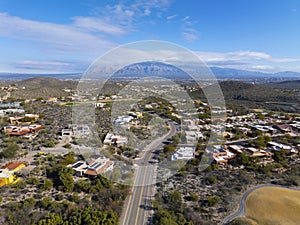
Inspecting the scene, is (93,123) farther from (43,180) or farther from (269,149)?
(269,149)

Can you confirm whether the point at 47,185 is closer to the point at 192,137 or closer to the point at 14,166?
the point at 14,166

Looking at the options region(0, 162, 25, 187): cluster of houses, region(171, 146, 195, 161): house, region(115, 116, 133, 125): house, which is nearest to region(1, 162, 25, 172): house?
region(0, 162, 25, 187): cluster of houses

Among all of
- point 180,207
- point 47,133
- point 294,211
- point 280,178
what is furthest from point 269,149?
point 47,133

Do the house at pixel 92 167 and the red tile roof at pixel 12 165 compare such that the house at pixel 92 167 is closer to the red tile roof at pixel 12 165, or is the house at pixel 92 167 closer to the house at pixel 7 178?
the house at pixel 7 178

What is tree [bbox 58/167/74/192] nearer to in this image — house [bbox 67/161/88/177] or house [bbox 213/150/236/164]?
house [bbox 67/161/88/177]

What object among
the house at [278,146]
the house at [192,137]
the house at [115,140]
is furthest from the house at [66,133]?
the house at [278,146]

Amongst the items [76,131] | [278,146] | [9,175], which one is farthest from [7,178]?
[278,146]
